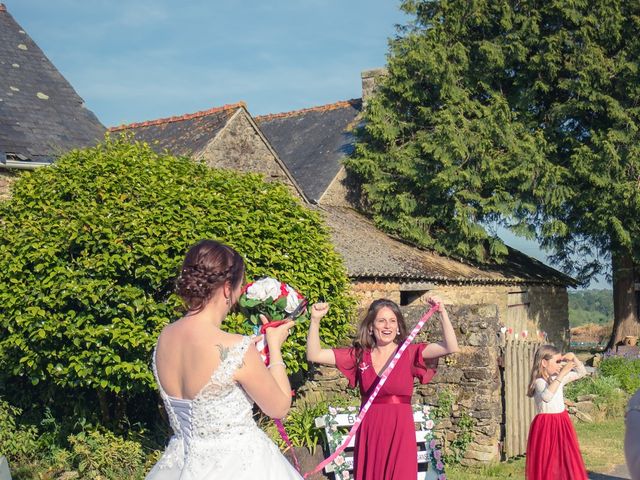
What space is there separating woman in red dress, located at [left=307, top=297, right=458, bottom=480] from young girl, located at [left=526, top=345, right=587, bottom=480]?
242cm

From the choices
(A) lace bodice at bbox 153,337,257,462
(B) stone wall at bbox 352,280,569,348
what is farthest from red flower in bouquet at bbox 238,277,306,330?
(B) stone wall at bbox 352,280,569,348

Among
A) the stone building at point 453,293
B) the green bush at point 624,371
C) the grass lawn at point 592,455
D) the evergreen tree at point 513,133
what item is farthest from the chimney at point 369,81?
the grass lawn at point 592,455

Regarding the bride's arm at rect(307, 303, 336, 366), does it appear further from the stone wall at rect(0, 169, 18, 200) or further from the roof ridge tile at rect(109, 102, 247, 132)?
the roof ridge tile at rect(109, 102, 247, 132)

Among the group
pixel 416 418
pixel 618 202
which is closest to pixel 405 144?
pixel 618 202

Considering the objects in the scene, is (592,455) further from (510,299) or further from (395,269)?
(510,299)

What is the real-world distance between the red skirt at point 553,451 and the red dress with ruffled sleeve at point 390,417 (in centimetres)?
242

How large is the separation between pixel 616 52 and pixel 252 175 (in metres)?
15.6

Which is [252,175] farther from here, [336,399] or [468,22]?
[468,22]

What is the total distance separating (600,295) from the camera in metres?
101

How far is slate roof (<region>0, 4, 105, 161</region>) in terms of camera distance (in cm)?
1273

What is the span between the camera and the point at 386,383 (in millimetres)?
5887

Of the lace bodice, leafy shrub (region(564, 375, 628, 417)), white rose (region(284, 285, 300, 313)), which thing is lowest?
leafy shrub (region(564, 375, 628, 417))

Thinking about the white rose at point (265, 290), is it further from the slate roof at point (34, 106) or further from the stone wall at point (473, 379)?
the slate roof at point (34, 106)

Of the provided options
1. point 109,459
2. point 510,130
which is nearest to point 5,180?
point 109,459
